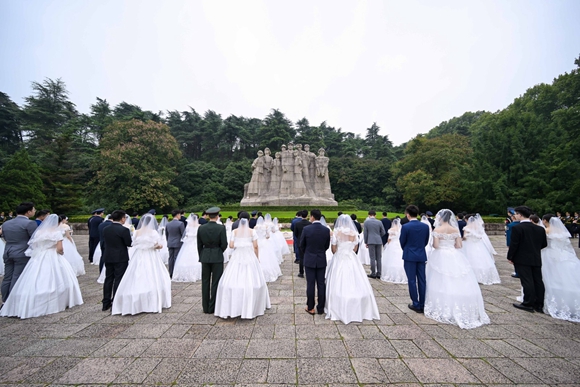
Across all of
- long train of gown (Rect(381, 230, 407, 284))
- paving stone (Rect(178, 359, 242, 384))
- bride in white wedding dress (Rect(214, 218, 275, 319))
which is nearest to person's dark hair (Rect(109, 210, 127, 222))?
bride in white wedding dress (Rect(214, 218, 275, 319))

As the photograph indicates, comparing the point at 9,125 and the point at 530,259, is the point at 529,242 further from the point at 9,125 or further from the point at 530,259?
the point at 9,125

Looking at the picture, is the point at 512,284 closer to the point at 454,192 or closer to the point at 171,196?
the point at 454,192

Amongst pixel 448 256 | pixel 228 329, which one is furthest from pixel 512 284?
pixel 228 329

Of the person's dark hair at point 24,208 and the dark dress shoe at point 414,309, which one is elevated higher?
the person's dark hair at point 24,208

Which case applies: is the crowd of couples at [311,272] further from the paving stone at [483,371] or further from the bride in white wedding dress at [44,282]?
the paving stone at [483,371]

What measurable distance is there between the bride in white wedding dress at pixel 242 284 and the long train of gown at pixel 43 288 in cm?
354

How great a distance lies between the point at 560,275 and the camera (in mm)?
5445

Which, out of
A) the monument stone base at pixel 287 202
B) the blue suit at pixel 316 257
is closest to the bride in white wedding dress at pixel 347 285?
the blue suit at pixel 316 257

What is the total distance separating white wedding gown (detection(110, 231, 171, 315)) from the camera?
17.6ft

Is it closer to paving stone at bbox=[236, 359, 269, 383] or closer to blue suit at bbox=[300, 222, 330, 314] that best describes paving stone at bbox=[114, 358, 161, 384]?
paving stone at bbox=[236, 359, 269, 383]

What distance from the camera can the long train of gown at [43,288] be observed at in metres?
5.26

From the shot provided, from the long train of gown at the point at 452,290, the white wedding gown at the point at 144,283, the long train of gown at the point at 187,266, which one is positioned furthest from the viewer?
the long train of gown at the point at 187,266

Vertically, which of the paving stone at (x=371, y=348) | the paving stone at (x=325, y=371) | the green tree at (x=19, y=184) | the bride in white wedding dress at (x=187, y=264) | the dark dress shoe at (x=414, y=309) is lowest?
the dark dress shoe at (x=414, y=309)

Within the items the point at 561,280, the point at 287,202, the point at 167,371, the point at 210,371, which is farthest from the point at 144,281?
the point at 287,202
